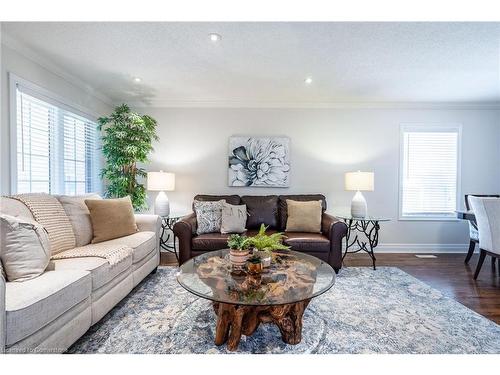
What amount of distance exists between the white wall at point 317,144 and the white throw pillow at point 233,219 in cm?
81

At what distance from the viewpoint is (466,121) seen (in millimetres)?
4320

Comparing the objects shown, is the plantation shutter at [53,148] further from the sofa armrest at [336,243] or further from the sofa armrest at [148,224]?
the sofa armrest at [336,243]

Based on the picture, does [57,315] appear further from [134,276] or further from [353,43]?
[353,43]

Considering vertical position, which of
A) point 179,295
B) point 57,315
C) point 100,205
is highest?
point 100,205

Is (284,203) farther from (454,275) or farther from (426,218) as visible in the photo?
(426,218)

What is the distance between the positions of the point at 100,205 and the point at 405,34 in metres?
3.32

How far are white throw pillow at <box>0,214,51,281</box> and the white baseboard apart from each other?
4.41 metres

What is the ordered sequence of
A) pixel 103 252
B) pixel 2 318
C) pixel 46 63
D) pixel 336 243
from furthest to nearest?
1. pixel 336 243
2. pixel 46 63
3. pixel 103 252
4. pixel 2 318

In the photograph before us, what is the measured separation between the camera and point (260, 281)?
1.77m

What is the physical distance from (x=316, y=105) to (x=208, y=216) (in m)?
2.54

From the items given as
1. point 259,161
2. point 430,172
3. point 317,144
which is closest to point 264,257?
point 259,161

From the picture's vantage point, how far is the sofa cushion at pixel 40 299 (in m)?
1.26

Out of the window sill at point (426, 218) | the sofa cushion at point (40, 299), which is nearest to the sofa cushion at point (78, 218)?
the sofa cushion at point (40, 299)

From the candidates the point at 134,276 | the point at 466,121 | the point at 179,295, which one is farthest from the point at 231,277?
the point at 466,121
